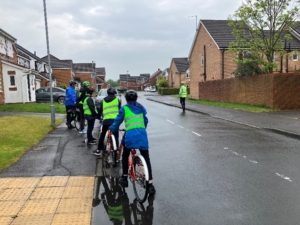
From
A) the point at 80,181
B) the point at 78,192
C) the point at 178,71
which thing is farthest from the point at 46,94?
the point at 178,71

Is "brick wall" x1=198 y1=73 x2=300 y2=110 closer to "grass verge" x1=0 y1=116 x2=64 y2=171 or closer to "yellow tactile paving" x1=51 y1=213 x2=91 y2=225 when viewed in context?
"grass verge" x1=0 y1=116 x2=64 y2=171

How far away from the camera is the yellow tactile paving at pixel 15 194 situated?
199 inches

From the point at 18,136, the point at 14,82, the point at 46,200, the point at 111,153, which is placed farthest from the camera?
the point at 14,82

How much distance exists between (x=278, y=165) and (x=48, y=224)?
5.06 metres

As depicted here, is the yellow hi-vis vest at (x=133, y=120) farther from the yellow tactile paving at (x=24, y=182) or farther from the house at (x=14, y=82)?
the house at (x=14, y=82)

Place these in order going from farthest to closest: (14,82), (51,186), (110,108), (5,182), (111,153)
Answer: (14,82) → (110,108) → (111,153) → (5,182) → (51,186)

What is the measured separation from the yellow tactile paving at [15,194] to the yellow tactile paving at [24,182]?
212 millimetres

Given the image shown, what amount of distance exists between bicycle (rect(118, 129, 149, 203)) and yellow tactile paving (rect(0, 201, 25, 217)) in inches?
68.5

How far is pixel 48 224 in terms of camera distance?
4.09 meters

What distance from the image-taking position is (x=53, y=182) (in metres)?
5.83

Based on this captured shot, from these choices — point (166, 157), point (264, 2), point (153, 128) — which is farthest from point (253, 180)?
point (264, 2)

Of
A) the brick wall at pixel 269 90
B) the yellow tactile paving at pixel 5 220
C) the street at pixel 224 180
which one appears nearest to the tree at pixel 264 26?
the brick wall at pixel 269 90

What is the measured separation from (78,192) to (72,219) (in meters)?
1.06

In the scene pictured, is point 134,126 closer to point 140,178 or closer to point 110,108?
point 140,178
